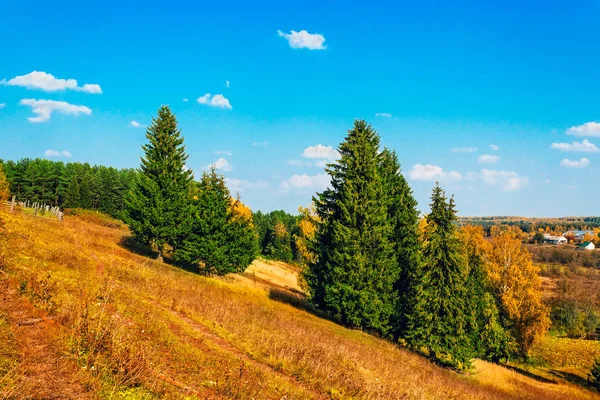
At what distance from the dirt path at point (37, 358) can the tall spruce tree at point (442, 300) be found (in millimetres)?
21782

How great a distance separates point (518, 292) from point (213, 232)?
100 feet

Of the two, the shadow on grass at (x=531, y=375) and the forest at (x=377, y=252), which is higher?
the forest at (x=377, y=252)

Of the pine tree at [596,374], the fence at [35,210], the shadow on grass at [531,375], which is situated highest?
the fence at [35,210]

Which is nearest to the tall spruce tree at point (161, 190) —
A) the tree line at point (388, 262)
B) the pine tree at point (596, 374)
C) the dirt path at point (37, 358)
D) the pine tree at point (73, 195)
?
the tree line at point (388, 262)

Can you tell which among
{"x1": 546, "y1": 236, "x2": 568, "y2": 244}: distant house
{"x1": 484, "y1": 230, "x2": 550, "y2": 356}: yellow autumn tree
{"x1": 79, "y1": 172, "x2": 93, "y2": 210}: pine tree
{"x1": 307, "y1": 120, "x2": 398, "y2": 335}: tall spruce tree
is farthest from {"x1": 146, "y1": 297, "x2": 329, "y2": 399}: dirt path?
{"x1": 546, "y1": 236, "x2": 568, "y2": 244}: distant house

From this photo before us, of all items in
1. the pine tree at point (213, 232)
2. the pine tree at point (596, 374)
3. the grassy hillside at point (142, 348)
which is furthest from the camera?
the pine tree at point (213, 232)

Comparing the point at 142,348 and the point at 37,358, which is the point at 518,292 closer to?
the point at 142,348

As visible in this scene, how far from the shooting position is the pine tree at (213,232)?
32.0 metres

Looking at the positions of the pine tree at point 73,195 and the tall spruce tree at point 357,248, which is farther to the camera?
the pine tree at point 73,195

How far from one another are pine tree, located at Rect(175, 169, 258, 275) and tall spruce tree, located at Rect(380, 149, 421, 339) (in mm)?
15499

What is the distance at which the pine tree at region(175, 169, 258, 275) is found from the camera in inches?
1261

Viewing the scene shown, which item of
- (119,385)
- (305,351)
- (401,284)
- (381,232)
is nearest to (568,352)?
(401,284)

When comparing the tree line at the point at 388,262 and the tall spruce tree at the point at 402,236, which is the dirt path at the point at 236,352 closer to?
the tree line at the point at 388,262

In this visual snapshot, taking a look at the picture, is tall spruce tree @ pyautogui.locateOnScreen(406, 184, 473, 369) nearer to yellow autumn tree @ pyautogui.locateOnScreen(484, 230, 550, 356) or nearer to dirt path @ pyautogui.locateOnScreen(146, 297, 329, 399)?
yellow autumn tree @ pyautogui.locateOnScreen(484, 230, 550, 356)
